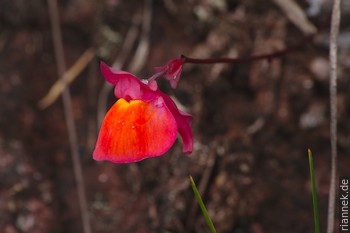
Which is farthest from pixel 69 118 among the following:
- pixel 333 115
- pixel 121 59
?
pixel 333 115

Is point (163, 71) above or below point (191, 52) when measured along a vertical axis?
below

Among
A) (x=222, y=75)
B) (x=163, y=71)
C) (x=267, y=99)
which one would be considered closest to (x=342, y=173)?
(x=267, y=99)

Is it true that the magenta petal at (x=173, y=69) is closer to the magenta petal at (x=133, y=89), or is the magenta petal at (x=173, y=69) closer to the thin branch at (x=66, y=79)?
the magenta petal at (x=133, y=89)

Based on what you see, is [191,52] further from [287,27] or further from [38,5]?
[38,5]

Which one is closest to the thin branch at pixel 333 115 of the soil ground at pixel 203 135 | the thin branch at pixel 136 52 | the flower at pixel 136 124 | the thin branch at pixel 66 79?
the flower at pixel 136 124

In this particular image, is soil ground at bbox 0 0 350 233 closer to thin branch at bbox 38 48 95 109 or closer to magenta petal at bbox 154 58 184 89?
thin branch at bbox 38 48 95 109

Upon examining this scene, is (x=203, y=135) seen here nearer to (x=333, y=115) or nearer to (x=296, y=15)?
(x=296, y=15)
